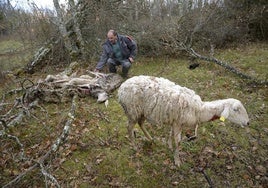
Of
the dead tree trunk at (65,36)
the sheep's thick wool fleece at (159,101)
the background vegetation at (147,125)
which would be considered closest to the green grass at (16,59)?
the background vegetation at (147,125)

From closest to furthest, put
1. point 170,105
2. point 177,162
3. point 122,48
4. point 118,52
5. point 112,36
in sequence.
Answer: point 170,105 < point 177,162 < point 112,36 < point 122,48 < point 118,52

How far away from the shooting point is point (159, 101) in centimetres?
455

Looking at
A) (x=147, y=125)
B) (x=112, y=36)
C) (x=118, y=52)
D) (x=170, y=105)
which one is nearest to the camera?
(x=170, y=105)

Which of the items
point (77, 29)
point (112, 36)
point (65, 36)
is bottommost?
point (65, 36)

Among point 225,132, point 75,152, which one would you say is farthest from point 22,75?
point 225,132

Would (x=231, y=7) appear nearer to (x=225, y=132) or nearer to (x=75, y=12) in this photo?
(x=75, y=12)

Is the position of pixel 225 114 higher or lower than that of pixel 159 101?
lower

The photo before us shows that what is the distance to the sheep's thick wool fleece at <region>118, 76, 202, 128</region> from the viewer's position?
4473 mm

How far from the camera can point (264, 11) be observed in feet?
37.2

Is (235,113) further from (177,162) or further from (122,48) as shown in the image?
(122,48)

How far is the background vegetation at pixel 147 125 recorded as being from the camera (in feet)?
15.4

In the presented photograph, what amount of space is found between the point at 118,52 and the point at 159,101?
14.5 feet

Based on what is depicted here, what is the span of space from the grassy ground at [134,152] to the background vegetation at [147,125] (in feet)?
0.06

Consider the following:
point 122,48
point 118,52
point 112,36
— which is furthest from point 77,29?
point 112,36
